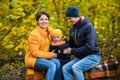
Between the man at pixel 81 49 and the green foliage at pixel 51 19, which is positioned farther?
the green foliage at pixel 51 19

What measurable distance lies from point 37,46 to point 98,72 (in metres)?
1.28

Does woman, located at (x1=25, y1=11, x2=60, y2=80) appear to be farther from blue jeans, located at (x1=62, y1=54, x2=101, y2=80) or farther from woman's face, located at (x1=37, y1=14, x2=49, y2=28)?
blue jeans, located at (x1=62, y1=54, x2=101, y2=80)

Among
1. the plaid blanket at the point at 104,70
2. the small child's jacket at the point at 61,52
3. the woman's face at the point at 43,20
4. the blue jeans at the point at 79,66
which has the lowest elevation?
the plaid blanket at the point at 104,70

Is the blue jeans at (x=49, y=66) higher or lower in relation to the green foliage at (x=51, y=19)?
lower

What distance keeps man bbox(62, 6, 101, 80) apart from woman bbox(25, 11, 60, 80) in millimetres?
229

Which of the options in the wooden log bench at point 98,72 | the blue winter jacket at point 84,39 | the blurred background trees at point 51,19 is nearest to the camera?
the blue winter jacket at point 84,39

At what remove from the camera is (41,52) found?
6316mm

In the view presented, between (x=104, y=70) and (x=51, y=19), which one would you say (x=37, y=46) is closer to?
(x=104, y=70)

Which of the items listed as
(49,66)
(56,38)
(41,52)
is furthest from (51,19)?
(49,66)

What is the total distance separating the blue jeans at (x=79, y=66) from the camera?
6.21 m

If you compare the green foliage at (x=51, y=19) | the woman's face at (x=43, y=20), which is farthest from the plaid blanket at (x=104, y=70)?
the green foliage at (x=51, y=19)

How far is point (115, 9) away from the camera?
30.4 ft

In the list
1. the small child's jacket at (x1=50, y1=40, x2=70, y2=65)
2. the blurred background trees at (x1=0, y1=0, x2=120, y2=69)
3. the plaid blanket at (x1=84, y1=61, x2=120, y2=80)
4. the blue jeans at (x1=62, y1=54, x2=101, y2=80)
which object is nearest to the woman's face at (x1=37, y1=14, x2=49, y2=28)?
the small child's jacket at (x1=50, y1=40, x2=70, y2=65)

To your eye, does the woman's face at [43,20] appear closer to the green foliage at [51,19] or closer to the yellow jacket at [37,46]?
the yellow jacket at [37,46]
